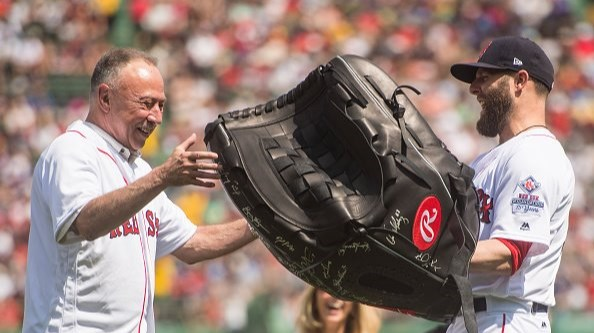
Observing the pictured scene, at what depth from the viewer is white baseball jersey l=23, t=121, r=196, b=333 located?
412 cm

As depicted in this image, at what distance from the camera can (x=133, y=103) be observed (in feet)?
14.6

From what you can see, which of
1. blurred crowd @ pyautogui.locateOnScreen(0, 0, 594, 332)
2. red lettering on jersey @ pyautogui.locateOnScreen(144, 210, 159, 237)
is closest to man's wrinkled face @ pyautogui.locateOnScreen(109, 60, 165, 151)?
red lettering on jersey @ pyautogui.locateOnScreen(144, 210, 159, 237)

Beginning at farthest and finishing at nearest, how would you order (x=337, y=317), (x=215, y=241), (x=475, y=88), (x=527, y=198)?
(x=337, y=317), (x=215, y=241), (x=475, y=88), (x=527, y=198)

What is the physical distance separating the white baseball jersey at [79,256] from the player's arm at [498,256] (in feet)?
4.26

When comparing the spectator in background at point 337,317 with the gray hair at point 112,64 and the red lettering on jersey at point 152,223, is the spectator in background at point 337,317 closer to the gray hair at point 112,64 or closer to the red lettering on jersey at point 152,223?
the red lettering on jersey at point 152,223

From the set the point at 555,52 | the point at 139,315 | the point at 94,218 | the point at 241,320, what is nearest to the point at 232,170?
the point at 94,218

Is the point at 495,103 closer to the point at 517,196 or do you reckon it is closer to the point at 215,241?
the point at 517,196

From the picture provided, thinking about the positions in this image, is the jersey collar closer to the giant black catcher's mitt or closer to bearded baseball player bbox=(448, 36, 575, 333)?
the giant black catcher's mitt

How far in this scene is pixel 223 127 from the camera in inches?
154

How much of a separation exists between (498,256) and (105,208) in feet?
4.84

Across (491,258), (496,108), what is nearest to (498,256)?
(491,258)

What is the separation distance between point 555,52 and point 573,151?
1590mm

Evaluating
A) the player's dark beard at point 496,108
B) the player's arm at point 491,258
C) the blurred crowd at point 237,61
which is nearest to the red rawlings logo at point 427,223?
the player's arm at point 491,258

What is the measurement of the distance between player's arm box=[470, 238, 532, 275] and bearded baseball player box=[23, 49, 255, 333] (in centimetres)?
108
